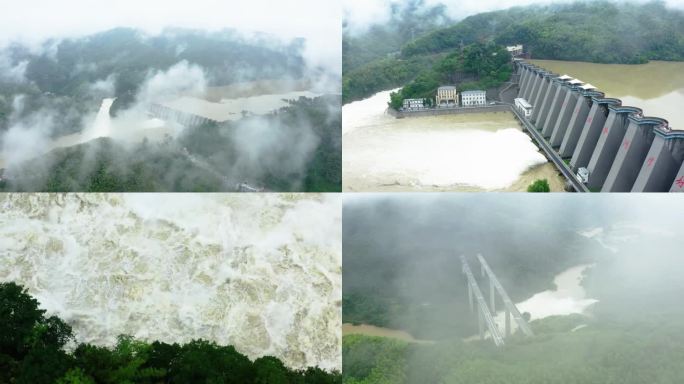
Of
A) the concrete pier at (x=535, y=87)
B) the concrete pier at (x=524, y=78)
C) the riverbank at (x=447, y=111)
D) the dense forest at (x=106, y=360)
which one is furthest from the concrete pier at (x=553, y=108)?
the dense forest at (x=106, y=360)

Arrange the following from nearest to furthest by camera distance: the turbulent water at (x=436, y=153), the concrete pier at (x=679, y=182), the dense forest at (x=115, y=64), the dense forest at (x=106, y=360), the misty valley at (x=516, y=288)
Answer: the dense forest at (x=106, y=360) → the concrete pier at (x=679, y=182) → the misty valley at (x=516, y=288) → the turbulent water at (x=436, y=153) → the dense forest at (x=115, y=64)

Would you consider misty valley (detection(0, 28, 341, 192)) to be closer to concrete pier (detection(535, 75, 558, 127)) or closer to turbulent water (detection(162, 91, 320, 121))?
turbulent water (detection(162, 91, 320, 121))

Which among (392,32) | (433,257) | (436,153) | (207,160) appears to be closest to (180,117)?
(207,160)

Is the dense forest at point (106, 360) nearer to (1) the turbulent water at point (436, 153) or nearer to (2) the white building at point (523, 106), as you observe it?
(1) the turbulent water at point (436, 153)

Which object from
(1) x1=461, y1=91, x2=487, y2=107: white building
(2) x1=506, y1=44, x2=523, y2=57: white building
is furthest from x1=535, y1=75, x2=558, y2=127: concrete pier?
(1) x1=461, y1=91, x2=487, y2=107: white building

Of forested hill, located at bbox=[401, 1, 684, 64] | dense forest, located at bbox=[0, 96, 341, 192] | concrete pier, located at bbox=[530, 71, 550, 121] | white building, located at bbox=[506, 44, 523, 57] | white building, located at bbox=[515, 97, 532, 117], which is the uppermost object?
forested hill, located at bbox=[401, 1, 684, 64]

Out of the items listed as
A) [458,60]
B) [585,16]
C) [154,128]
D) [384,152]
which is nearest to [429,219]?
[384,152]

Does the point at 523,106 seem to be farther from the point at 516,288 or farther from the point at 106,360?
the point at 106,360
